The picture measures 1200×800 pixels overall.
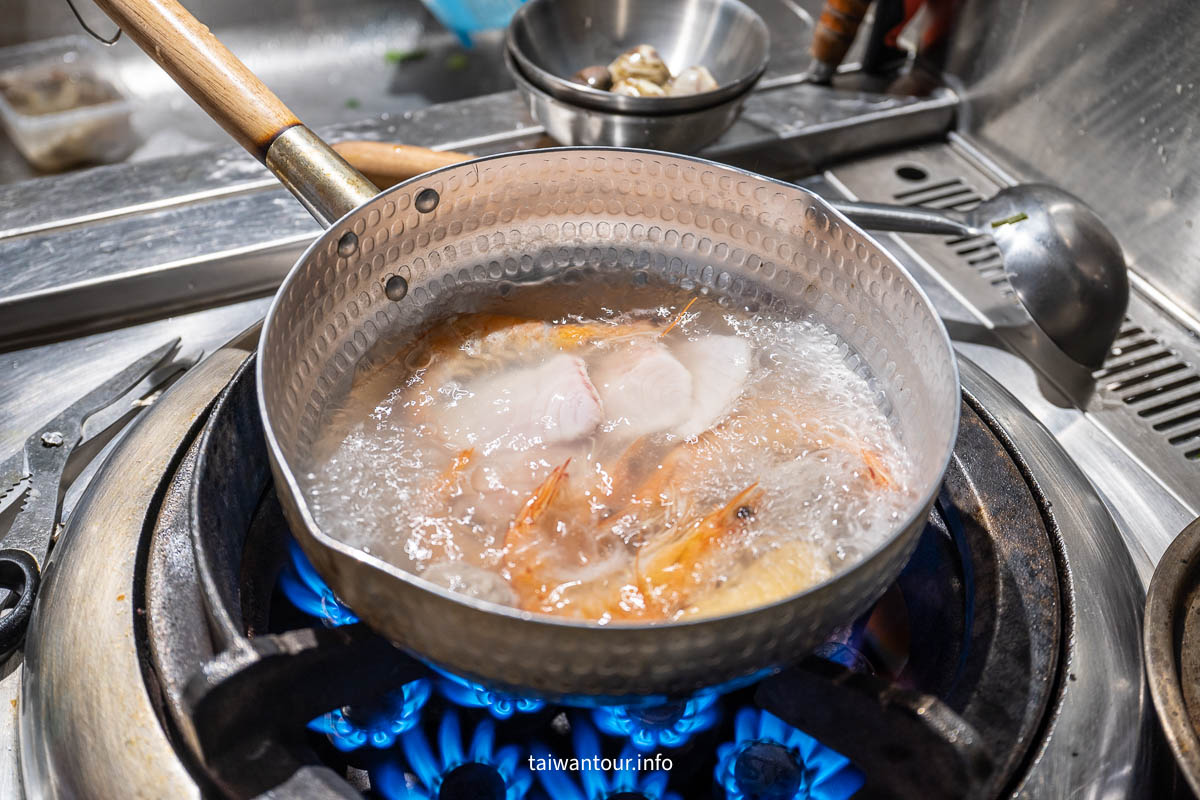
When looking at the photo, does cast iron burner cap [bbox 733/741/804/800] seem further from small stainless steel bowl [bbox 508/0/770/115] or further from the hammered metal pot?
small stainless steel bowl [bbox 508/0/770/115]

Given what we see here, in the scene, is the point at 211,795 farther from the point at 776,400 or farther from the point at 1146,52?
the point at 1146,52

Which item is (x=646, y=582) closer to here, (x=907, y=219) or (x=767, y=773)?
(x=767, y=773)

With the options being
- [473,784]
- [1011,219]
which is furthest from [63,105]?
[1011,219]

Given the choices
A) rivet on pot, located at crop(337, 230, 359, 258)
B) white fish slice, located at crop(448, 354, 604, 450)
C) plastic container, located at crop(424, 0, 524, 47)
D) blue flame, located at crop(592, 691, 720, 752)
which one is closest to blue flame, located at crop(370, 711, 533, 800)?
blue flame, located at crop(592, 691, 720, 752)

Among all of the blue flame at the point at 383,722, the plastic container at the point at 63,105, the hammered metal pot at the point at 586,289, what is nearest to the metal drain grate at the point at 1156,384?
the hammered metal pot at the point at 586,289

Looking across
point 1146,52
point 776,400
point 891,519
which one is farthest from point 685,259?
point 1146,52

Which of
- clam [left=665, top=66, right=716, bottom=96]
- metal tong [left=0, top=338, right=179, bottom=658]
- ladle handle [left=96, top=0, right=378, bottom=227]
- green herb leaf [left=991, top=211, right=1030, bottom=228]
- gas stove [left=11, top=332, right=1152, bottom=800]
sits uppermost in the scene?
ladle handle [left=96, top=0, right=378, bottom=227]
